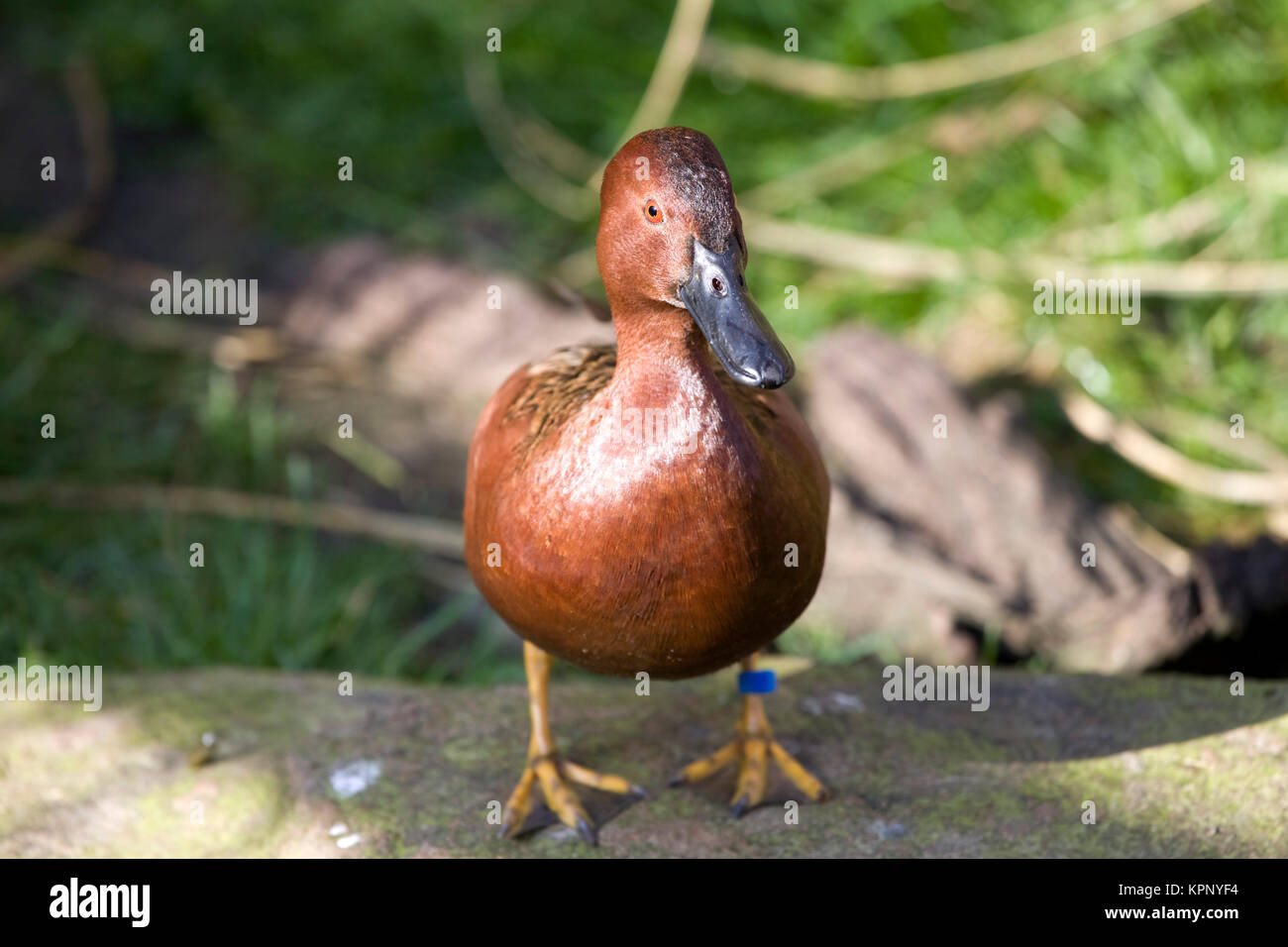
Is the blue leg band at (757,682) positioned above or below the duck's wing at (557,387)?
below

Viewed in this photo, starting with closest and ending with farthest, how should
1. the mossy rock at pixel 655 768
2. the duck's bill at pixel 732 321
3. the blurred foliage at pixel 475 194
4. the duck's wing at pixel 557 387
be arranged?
the duck's bill at pixel 732 321, the duck's wing at pixel 557 387, the mossy rock at pixel 655 768, the blurred foliage at pixel 475 194

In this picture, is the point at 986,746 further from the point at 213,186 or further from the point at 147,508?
the point at 213,186

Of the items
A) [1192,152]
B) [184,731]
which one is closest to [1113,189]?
[1192,152]

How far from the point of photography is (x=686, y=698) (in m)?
3.18

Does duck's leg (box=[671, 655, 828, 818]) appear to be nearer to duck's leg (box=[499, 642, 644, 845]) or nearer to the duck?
duck's leg (box=[499, 642, 644, 845])

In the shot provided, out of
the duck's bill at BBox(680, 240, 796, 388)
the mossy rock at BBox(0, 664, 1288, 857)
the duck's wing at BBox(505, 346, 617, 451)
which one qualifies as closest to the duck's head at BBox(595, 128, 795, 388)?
the duck's bill at BBox(680, 240, 796, 388)

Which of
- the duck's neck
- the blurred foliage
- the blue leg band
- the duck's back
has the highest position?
the blurred foliage

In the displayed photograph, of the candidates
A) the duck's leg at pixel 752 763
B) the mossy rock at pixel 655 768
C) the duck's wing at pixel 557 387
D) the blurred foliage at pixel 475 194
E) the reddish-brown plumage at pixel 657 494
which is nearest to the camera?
the reddish-brown plumage at pixel 657 494

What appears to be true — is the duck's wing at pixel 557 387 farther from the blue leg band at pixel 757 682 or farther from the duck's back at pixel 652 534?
the blue leg band at pixel 757 682

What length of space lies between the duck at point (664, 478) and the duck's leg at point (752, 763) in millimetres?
408

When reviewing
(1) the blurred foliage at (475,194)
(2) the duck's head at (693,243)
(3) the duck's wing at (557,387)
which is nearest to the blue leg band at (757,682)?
(3) the duck's wing at (557,387)

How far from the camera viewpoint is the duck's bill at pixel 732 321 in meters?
2.08

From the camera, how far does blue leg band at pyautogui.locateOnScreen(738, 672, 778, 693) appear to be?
2.75 meters

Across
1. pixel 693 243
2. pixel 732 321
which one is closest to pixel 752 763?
pixel 732 321
